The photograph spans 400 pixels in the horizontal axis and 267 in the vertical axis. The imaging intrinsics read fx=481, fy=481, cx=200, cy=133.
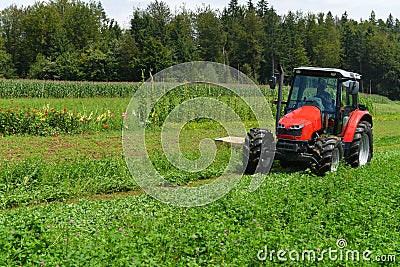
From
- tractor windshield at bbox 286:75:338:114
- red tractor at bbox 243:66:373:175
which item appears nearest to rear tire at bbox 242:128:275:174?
red tractor at bbox 243:66:373:175

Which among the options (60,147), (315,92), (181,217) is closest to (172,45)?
(60,147)

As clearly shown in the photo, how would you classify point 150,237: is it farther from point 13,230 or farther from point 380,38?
point 380,38

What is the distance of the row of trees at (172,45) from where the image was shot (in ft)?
182

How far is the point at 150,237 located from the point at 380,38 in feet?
237

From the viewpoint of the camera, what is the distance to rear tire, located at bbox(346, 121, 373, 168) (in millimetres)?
11617

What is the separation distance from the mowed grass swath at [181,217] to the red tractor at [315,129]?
1.79 feet

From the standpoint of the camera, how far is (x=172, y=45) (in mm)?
57844

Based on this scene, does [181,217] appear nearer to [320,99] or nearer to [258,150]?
[258,150]

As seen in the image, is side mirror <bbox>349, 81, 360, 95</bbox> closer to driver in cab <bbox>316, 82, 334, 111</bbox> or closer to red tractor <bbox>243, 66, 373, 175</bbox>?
red tractor <bbox>243, 66, 373, 175</bbox>

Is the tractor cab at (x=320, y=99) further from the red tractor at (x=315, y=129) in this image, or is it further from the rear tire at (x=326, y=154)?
the rear tire at (x=326, y=154)

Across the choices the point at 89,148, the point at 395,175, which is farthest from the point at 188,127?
the point at 395,175

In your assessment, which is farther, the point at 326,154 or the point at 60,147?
the point at 60,147

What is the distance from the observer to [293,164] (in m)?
11.9

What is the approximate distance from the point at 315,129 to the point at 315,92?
101 cm
